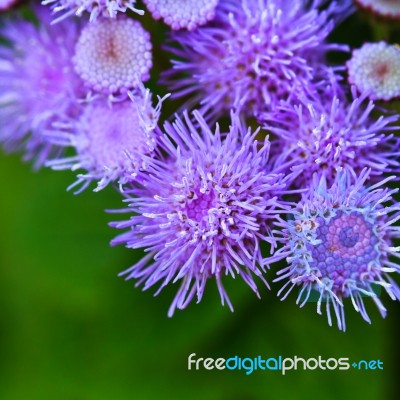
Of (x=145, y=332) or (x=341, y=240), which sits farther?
(x=145, y=332)

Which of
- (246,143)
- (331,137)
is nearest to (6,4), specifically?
(246,143)

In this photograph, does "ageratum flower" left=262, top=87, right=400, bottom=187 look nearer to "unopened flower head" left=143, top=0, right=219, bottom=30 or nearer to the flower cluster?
the flower cluster

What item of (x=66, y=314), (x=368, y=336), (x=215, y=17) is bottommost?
(x=368, y=336)

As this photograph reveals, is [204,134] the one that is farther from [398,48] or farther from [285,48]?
[398,48]

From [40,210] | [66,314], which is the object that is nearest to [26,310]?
[66,314]

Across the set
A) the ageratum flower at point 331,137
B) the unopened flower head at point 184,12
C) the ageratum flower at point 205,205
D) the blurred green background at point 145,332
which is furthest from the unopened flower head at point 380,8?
the blurred green background at point 145,332

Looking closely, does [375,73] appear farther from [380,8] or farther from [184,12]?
[184,12]

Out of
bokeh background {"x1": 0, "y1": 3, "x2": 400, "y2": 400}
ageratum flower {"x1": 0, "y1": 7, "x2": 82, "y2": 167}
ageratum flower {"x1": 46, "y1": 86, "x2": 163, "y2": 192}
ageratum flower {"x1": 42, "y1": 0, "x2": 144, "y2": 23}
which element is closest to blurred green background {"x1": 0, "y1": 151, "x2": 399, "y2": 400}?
bokeh background {"x1": 0, "y1": 3, "x2": 400, "y2": 400}
